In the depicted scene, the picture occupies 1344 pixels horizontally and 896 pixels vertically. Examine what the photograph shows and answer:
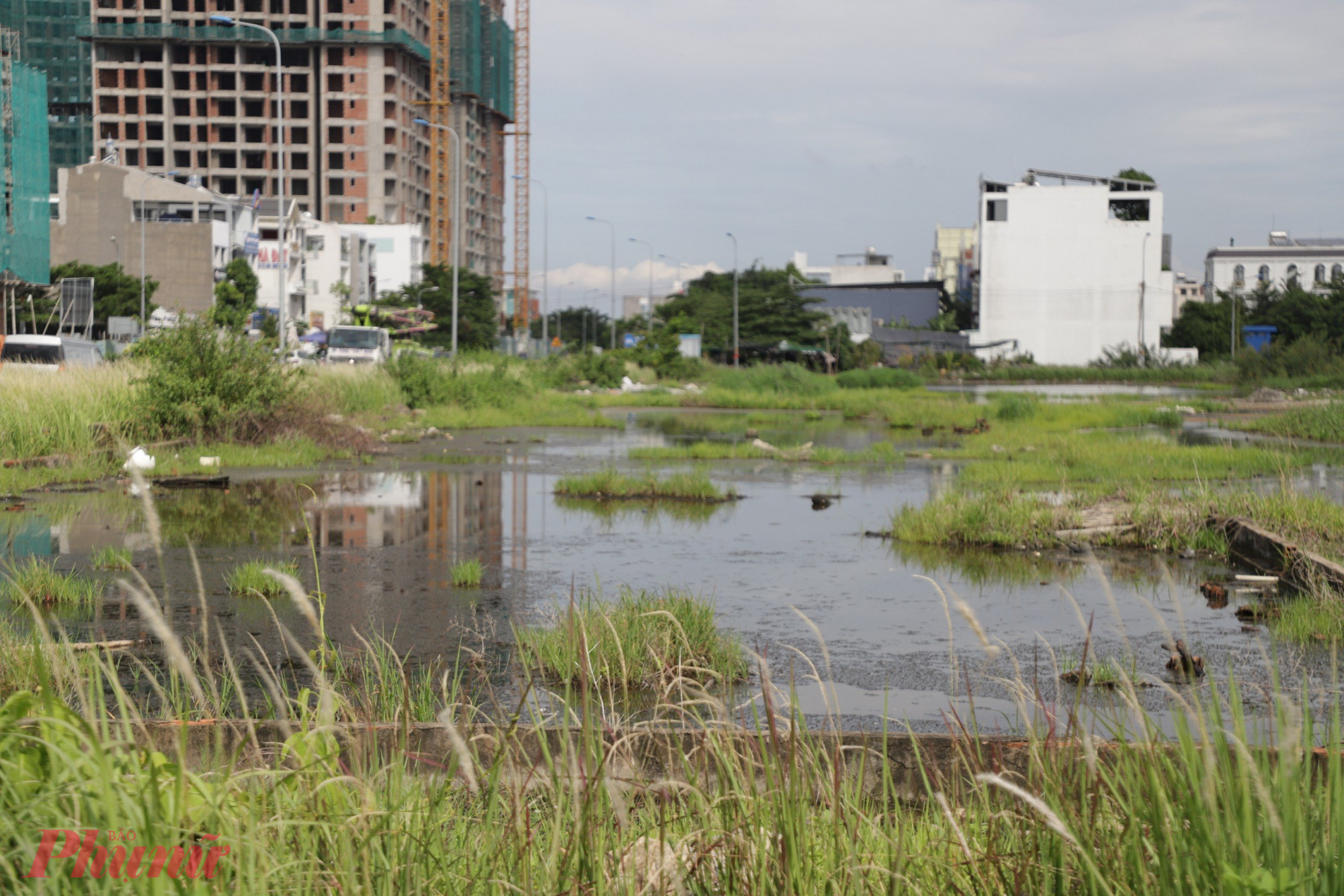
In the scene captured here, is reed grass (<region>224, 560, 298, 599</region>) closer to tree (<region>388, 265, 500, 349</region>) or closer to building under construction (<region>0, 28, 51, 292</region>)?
building under construction (<region>0, 28, 51, 292</region>)

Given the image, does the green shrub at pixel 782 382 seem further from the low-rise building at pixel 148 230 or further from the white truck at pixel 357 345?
the low-rise building at pixel 148 230

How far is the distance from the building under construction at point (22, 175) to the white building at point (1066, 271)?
196 ft

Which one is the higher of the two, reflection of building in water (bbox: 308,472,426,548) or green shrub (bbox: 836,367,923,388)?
green shrub (bbox: 836,367,923,388)

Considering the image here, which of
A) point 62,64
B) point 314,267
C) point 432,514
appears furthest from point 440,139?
point 432,514

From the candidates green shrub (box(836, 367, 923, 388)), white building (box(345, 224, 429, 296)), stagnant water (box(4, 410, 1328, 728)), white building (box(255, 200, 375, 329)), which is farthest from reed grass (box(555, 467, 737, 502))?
white building (box(345, 224, 429, 296))

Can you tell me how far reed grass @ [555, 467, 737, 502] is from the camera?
51.4 ft

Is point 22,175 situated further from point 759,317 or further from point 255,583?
point 255,583

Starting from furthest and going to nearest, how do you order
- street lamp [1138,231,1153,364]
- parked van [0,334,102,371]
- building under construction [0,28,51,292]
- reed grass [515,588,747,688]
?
street lamp [1138,231,1153,364]
building under construction [0,28,51,292]
parked van [0,334,102,371]
reed grass [515,588,747,688]

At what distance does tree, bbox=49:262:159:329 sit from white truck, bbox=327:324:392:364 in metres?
24.7

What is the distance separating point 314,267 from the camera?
3893 inches

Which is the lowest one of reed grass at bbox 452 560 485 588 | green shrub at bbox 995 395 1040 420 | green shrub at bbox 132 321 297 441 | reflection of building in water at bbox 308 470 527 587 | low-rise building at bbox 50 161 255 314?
reflection of building in water at bbox 308 470 527 587

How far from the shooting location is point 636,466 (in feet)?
64.7

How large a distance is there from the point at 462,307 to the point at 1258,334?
54.7 meters

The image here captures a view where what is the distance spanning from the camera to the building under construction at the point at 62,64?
140 metres
